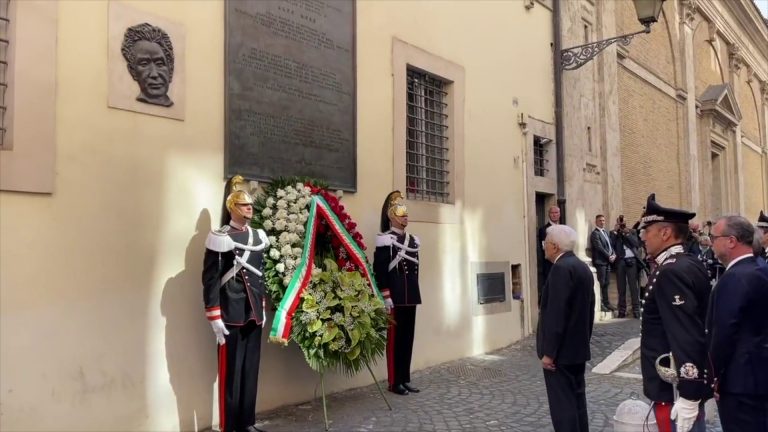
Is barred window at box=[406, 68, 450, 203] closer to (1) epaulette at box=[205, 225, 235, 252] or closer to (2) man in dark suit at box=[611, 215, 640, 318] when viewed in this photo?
(1) epaulette at box=[205, 225, 235, 252]

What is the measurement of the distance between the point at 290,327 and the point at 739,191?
80.8 feet

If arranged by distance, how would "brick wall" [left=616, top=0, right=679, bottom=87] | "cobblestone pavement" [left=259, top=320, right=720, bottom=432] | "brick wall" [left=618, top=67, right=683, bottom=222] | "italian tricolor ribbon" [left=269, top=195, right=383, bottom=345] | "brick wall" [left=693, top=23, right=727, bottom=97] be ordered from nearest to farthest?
"italian tricolor ribbon" [left=269, top=195, right=383, bottom=345] → "cobblestone pavement" [left=259, top=320, right=720, bottom=432] → "brick wall" [left=618, top=67, right=683, bottom=222] → "brick wall" [left=616, top=0, right=679, bottom=87] → "brick wall" [left=693, top=23, right=727, bottom=97]

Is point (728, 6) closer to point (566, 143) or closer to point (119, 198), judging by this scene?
point (566, 143)

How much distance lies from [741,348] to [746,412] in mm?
326

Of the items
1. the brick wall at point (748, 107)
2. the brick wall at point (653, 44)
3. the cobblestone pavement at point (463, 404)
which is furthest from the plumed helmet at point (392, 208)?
the brick wall at point (748, 107)

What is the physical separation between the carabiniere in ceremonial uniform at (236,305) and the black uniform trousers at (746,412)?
11.0 feet

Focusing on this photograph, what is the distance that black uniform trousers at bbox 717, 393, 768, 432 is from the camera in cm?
332

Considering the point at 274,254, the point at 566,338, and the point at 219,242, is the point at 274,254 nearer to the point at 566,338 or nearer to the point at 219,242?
the point at 219,242

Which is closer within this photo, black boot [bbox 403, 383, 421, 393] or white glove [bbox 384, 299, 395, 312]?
white glove [bbox 384, 299, 395, 312]

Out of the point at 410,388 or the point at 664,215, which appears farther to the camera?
the point at 410,388

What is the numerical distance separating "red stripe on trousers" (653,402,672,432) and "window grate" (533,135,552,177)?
7756 mm

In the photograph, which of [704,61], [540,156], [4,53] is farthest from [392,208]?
[704,61]

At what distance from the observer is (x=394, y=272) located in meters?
6.77

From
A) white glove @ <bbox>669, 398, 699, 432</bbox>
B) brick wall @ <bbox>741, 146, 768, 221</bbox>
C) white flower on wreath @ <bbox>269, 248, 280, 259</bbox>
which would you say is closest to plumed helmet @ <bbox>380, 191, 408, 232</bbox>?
white flower on wreath @ <bbox>269, 248, 280, 259</bbox>
